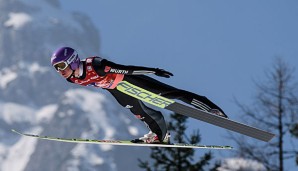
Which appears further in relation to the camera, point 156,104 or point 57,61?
point 156,104

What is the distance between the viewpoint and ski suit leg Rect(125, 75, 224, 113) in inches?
414

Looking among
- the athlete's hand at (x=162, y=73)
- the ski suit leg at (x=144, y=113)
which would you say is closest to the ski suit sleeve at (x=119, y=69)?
the athlete's hand at (x=162, y=73)

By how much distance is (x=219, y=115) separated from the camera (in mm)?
10945

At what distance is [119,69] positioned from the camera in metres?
9.81

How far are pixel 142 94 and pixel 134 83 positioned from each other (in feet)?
0.76

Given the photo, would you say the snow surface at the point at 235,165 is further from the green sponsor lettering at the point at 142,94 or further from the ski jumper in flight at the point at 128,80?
the green sponsor lettering at the point at 142,94

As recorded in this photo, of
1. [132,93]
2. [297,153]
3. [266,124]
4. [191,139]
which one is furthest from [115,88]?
[191,139]

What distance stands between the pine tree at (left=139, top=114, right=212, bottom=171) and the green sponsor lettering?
13.3 meters

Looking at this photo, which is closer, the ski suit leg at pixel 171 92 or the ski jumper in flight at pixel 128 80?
the ski jumper in flight at pixel 128 80

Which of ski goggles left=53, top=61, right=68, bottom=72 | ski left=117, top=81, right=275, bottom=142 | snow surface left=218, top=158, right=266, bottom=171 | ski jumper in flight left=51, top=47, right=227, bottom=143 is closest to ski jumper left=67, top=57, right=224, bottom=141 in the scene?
ski jumper in flight left=51, top=47, right=227, bottom=143

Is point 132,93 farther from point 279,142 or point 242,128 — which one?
point 279,142

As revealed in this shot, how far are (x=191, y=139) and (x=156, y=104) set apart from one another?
14.1 metres

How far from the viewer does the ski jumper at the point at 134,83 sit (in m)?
9.80

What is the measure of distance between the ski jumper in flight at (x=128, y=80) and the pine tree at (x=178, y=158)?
1271 cm
